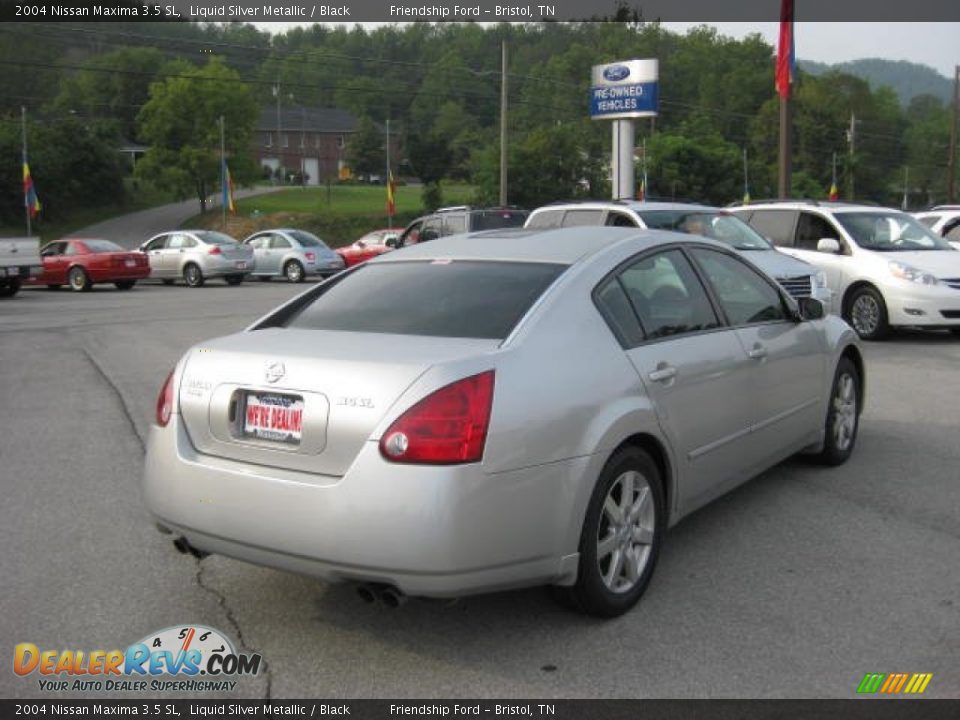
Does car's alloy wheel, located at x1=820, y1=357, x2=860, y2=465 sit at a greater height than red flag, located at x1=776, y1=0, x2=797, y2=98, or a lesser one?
lesser

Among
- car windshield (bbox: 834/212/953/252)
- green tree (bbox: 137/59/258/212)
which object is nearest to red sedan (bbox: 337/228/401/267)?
car windshield (bbox: 834/212/953/252)

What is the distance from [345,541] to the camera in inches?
137

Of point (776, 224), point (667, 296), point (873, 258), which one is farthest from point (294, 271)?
point (667, 296)

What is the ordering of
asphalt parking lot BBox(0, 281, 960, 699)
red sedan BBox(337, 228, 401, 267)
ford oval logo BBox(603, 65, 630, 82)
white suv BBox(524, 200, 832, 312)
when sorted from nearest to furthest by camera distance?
asphalt parking lot BBox(0, 281, 960, 699) → white suv BBox(524, 200, 832, 312) → ford oval logo BBox(603, 65, 630, 82) → red sedan BBox(337, 228, 401, 267)

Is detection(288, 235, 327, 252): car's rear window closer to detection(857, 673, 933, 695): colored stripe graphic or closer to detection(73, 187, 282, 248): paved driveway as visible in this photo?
detection(857, 673, 933, 695): colored stripe graphic

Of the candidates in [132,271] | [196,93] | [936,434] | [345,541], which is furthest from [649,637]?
[196,93]

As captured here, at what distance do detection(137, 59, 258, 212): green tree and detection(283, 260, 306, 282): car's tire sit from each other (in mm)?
41172

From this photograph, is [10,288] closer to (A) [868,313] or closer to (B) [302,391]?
(A) [868,313]

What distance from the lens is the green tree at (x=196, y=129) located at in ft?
220

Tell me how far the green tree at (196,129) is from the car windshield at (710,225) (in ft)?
195

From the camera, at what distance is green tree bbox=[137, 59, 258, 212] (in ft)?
220

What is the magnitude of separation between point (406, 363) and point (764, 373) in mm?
2408

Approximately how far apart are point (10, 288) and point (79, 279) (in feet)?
7.05

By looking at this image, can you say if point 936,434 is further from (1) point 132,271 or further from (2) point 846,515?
(1) point 132,271
